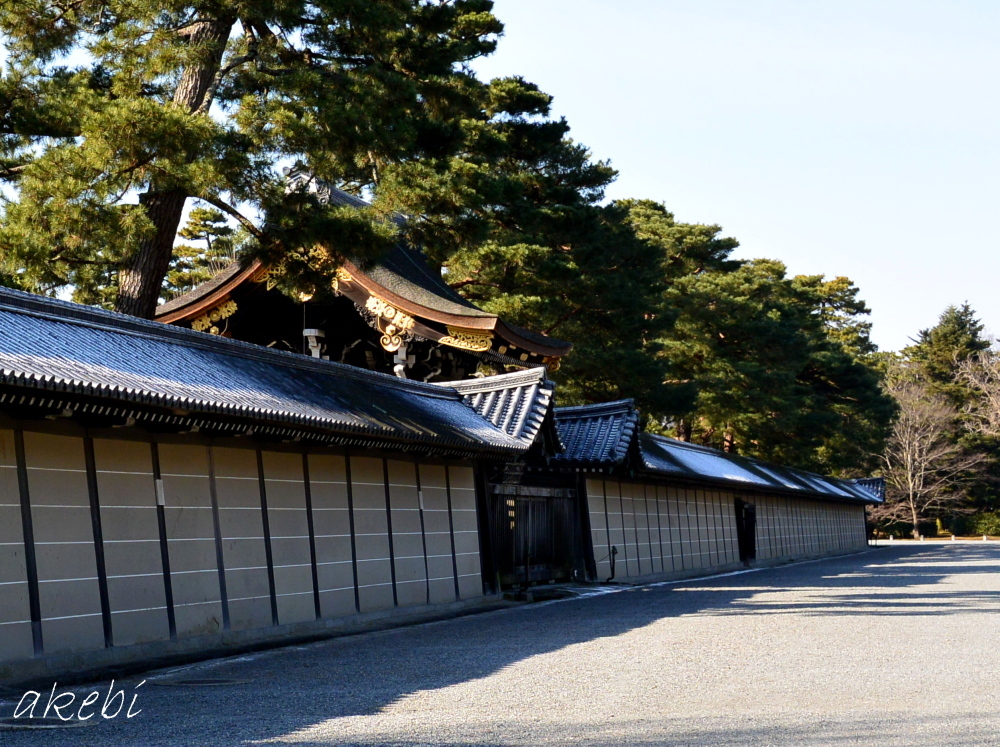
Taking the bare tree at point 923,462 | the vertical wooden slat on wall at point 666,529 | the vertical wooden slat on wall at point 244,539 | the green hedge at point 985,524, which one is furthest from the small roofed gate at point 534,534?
the green hedge at point 985,524

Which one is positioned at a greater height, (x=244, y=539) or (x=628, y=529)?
(x=244, y=539)

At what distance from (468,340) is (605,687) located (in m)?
13.0

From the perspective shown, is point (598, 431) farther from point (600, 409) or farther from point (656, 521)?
point (656, 521)

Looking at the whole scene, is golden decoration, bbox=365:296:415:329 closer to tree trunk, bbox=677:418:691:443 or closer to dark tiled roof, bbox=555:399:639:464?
dark tiled roof, bbox=555:399:639:464

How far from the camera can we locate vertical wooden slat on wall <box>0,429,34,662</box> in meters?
8.58

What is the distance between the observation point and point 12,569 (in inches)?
343

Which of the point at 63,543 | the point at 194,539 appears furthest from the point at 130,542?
the point at 194,539

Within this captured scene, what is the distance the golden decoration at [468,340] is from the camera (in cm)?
1989

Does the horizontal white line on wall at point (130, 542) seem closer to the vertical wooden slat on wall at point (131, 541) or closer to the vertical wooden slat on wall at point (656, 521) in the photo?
the vertical wooden slat on wall at point (131, 541)

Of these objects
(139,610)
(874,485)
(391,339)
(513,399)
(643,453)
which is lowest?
(874,485)

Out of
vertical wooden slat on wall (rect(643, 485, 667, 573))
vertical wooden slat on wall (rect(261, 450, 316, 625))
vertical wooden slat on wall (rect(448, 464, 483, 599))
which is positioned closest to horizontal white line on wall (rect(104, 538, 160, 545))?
vertical wooden slat on wall (rect(261, 450, 316, 625))

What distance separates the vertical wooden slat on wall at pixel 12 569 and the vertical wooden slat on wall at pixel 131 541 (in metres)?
0.92

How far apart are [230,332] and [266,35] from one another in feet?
24.3

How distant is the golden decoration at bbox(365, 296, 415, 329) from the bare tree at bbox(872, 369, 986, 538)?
4575 centimetres
